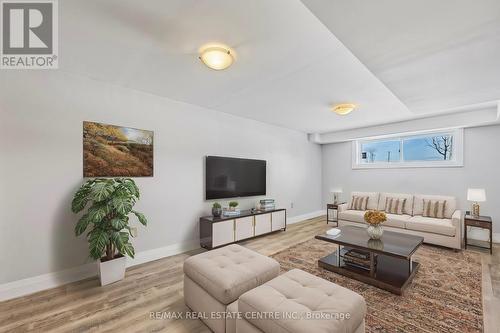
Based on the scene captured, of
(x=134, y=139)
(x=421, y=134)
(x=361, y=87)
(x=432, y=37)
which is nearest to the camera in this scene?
(x=432, y=37)

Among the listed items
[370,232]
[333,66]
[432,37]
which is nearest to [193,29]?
[333,66]

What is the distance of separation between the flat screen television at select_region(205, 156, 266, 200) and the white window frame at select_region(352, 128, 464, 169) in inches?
114

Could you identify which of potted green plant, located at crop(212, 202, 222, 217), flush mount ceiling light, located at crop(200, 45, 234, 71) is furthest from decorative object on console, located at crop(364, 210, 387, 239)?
flush mount ceiling light, located at crop(200, 45, 234, 71)

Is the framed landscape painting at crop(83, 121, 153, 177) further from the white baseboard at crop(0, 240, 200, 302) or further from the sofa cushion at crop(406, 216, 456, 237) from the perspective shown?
the sofa cushion at crop(406, 216, 456, 237)

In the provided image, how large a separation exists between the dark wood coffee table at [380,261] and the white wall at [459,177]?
101 inches

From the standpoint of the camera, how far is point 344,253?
3.00 metres

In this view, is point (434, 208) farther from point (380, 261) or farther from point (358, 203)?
point (380, 261)

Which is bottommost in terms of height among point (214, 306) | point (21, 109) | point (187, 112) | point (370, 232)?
point (214, 306)

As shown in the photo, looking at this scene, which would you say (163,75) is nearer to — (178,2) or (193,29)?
(193,29)

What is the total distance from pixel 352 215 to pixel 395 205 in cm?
90

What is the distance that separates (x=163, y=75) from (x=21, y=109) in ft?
4.99

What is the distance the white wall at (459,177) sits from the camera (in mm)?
3961

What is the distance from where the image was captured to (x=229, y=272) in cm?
176

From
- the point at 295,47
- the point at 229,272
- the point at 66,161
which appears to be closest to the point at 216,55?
the point at 295,47
